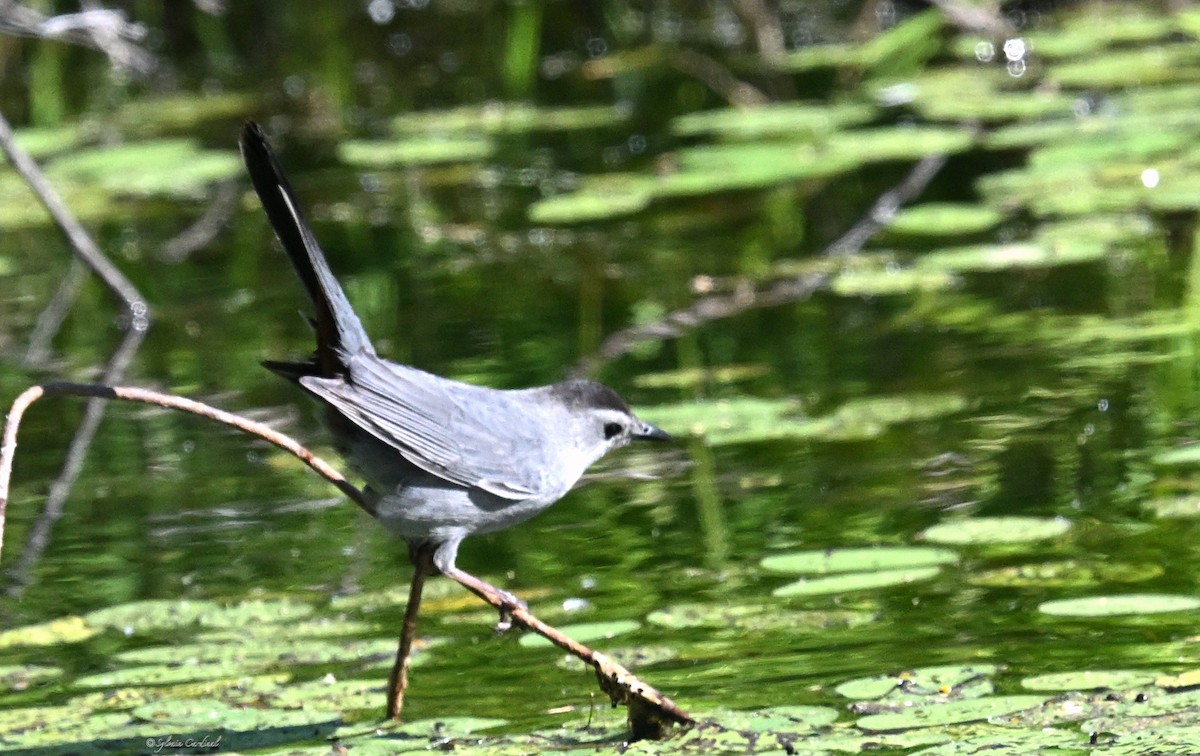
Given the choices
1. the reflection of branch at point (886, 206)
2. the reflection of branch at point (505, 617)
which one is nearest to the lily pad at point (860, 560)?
the reflection of branch at point (505, 617)

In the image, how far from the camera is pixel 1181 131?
816 centimetres

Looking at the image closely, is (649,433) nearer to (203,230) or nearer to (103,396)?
(103,396)

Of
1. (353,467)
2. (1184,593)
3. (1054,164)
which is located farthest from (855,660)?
(1054,164)

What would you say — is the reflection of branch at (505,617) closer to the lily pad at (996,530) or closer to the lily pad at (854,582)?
the lily pad at (854,582)

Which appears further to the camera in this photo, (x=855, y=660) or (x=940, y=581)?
(x=940, y=581)

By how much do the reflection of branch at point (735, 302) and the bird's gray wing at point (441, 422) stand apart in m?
2.17

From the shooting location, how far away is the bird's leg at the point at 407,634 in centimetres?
362

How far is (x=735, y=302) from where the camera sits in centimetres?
693

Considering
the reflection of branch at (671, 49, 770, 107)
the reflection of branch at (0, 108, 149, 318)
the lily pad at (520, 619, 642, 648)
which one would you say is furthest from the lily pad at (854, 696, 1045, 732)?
the reflection of branch at (671, 49, 770, 107)

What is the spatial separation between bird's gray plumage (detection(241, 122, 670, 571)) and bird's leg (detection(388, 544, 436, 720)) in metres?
0.02

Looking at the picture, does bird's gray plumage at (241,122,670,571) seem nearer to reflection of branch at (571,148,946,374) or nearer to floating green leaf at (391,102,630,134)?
reflection of branch at (571,148,946,374)

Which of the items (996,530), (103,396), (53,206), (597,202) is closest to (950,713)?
(996,530)

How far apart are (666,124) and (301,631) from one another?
20.1 ft

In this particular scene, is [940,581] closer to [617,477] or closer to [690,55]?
[617,477]
